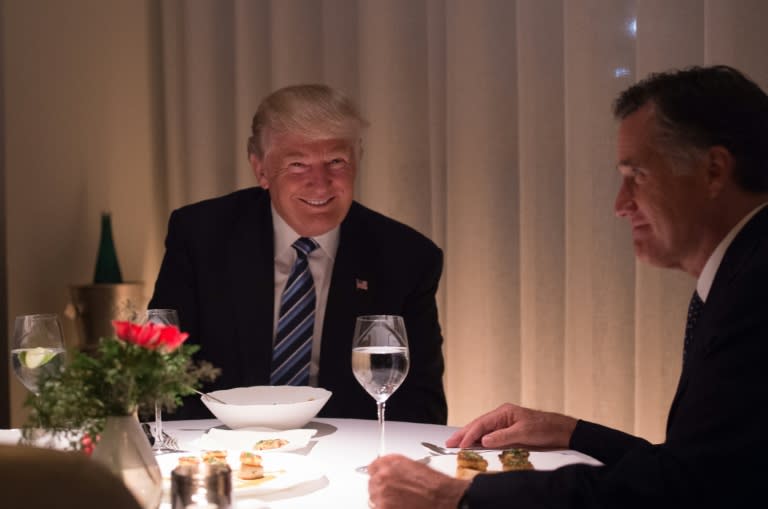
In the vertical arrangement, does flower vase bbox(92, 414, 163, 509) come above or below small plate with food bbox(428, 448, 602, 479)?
above

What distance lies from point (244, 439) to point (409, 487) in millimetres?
492

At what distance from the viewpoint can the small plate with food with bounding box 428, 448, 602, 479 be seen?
150 centimetres

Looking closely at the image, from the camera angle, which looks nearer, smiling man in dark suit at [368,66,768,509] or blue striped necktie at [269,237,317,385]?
smiling man in dark suit at [368,66,768,509]

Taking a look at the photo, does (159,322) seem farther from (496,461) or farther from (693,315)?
(693,315)

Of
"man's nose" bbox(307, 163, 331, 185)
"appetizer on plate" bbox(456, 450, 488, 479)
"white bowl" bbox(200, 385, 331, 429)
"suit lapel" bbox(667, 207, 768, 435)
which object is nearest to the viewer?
"suit lapel" bbox(667, 207, 768, 435)

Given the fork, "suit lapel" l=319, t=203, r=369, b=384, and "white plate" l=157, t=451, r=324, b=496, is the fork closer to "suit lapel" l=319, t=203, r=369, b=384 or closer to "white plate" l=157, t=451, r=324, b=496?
"white plate" l=157, t=451, r=324, b=496

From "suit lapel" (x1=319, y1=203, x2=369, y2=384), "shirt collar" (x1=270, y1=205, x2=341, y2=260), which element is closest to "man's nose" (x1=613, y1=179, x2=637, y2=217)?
"suit lapel" (x1=319, y1=203, x2=369, y2=384)

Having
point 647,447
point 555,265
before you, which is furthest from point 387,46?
point 647,447

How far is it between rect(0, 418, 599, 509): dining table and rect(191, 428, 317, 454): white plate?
15 millimetres

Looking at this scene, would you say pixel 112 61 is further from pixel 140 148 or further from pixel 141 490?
pixel 141 490

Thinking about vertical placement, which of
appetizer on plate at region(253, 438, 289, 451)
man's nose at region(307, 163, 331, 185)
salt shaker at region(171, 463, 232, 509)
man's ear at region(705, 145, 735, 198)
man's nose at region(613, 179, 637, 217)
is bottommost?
appetizer on plate at region(253, 438, 289, 451)

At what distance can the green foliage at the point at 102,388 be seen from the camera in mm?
1110

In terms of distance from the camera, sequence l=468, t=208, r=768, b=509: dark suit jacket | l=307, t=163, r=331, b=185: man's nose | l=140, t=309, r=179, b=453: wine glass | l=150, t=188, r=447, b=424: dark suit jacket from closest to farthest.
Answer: l=468, t=208, r=768, b=509: dark suit jacket → l=140, t=309, r=179, b=453: wine glass → l=150, t=188, r=447, b=424: dark suit jacket → l=307, t=163, r=331, b=185: man's nose

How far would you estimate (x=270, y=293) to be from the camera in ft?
8.51
